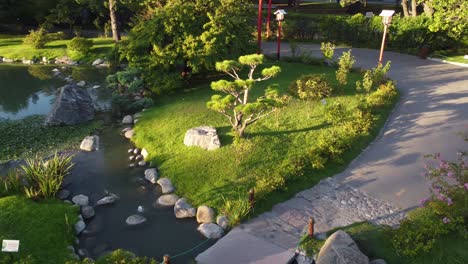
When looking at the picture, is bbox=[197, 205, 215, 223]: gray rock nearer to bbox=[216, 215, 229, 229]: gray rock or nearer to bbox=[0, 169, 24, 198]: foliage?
bbox=[216, 215, 229, 229]: gray rock

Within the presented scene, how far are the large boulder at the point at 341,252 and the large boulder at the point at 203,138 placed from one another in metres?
5.35

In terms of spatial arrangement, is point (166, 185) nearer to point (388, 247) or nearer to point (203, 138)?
point (203, 138)

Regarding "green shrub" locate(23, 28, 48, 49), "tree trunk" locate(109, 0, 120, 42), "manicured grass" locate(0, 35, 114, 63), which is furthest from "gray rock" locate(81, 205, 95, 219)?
"green shrub" locate(23, 28, 48, 49)

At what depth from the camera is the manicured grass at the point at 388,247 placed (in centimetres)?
838

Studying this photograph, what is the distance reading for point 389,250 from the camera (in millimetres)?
8688

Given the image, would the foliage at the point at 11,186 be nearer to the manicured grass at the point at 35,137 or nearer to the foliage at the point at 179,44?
the manicured grass at the point at 35,137

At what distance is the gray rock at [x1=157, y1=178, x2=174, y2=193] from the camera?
37.4 ft

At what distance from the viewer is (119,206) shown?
11.0m

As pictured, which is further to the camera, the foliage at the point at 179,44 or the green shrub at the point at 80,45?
the green shrub at the point at 80,45

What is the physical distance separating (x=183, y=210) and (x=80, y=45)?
61.1ft

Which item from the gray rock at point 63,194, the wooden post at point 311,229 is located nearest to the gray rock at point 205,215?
the wooden post at point 311,229

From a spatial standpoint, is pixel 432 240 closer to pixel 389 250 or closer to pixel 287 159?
pixel 389 250

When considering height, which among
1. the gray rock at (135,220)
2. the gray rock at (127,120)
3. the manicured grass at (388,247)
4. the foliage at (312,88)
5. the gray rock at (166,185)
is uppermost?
the foliage at (312,88)

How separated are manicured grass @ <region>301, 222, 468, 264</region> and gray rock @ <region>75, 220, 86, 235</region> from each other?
536cm
